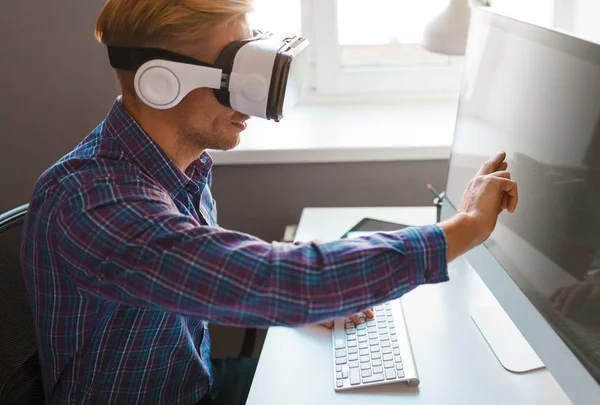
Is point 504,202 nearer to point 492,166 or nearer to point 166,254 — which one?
point 492,166

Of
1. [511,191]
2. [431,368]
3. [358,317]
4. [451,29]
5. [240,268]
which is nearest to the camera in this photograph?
[240,268]

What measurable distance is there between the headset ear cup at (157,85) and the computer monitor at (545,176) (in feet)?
1.71

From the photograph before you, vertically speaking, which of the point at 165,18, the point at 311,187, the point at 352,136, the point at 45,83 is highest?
the point at 165,18

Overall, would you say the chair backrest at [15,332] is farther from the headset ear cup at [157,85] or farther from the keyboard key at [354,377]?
the keyboard key at [354,377]

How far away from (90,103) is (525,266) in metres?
1.23

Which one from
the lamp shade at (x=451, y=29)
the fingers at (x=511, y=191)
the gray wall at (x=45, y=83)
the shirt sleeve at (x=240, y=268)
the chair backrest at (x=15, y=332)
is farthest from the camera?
the gray wall at (x=45, y=83)

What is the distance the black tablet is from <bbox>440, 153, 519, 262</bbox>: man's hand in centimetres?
51

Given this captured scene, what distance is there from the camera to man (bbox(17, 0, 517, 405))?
0.70 meters

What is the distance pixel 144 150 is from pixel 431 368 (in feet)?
1.87

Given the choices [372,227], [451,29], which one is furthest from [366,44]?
[372,227]

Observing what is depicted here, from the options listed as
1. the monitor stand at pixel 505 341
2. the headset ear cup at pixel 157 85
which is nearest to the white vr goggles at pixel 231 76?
the headset ear cup at pixel 157 85

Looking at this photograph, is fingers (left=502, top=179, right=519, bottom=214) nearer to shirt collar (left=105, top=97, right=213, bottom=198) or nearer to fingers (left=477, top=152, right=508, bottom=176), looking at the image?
fingers (left=477, top=152, right=508, bottom=176)

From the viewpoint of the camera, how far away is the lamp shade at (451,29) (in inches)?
53.3

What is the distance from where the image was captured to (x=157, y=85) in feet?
2.78
